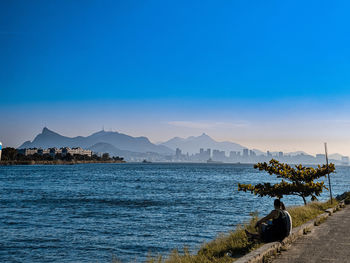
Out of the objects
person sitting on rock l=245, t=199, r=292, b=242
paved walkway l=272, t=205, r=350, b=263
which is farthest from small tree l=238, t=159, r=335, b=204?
person sitting on rock l=245, t=199, r=292, b=242

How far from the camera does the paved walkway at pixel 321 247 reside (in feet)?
28.0

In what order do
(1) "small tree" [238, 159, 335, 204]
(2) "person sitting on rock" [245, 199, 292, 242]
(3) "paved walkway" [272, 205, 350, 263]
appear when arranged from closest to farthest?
(3) "paved walkway" [272, 205, 350, 263]
(2) "person sitting on rock" [245, 199, 292, 242]
(1) "small tree" [238, 159, 335, 204]

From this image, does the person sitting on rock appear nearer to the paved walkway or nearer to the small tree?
the paved walkway

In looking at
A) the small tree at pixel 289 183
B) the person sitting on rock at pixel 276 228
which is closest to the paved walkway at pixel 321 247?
the person sitting on rock at pixel 276 228

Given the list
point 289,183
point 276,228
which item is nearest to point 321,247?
point 276,228

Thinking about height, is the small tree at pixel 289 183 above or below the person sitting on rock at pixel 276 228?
above

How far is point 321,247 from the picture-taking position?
9.77m

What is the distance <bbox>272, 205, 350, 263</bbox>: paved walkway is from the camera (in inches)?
336

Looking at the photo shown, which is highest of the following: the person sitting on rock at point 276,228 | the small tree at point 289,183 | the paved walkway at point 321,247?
the small tree at point 289,183

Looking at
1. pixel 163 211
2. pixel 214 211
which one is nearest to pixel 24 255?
pixel 163 211

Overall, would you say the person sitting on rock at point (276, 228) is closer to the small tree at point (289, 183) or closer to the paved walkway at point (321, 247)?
the paved walkway at point (321, 247)

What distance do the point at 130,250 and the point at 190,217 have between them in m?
9.68

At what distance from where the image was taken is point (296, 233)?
36.2 ft

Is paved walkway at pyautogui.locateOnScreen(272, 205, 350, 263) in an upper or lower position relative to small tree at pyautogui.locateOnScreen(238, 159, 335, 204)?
lower
